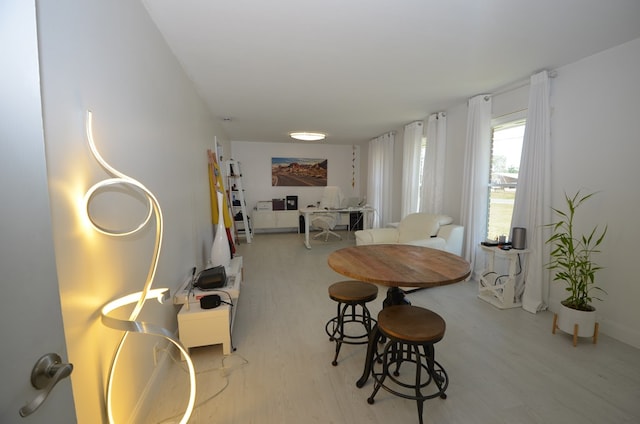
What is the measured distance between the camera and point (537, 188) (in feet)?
8.80

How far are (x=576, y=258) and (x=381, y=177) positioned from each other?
394 cm

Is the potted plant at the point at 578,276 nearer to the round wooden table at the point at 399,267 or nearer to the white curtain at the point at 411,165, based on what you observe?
the round wooden table at the point at 399,267

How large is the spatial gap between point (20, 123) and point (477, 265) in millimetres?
4117

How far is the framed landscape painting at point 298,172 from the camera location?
7.09 meters

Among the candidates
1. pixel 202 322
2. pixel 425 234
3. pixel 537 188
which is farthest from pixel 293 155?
pixel 202 322

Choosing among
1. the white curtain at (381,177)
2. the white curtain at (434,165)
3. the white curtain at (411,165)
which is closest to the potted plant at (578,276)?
the white curtain at (434,165)

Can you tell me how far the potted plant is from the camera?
6.91 feet

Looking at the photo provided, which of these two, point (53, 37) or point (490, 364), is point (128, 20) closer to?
point (53, 37)

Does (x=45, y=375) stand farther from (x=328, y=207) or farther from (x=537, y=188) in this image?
(x=328, y=207)

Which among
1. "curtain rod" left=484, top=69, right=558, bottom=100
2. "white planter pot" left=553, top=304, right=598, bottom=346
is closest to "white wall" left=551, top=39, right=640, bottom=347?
"curtain rod" left=484, top=69, right=558, bottom=100

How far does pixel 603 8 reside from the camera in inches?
66.9

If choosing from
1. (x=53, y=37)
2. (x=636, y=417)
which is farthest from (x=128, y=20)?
(x=636, y=417)

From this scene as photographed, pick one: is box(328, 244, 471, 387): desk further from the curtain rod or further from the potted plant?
the curtain rod

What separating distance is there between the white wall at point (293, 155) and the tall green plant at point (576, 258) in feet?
17.3
